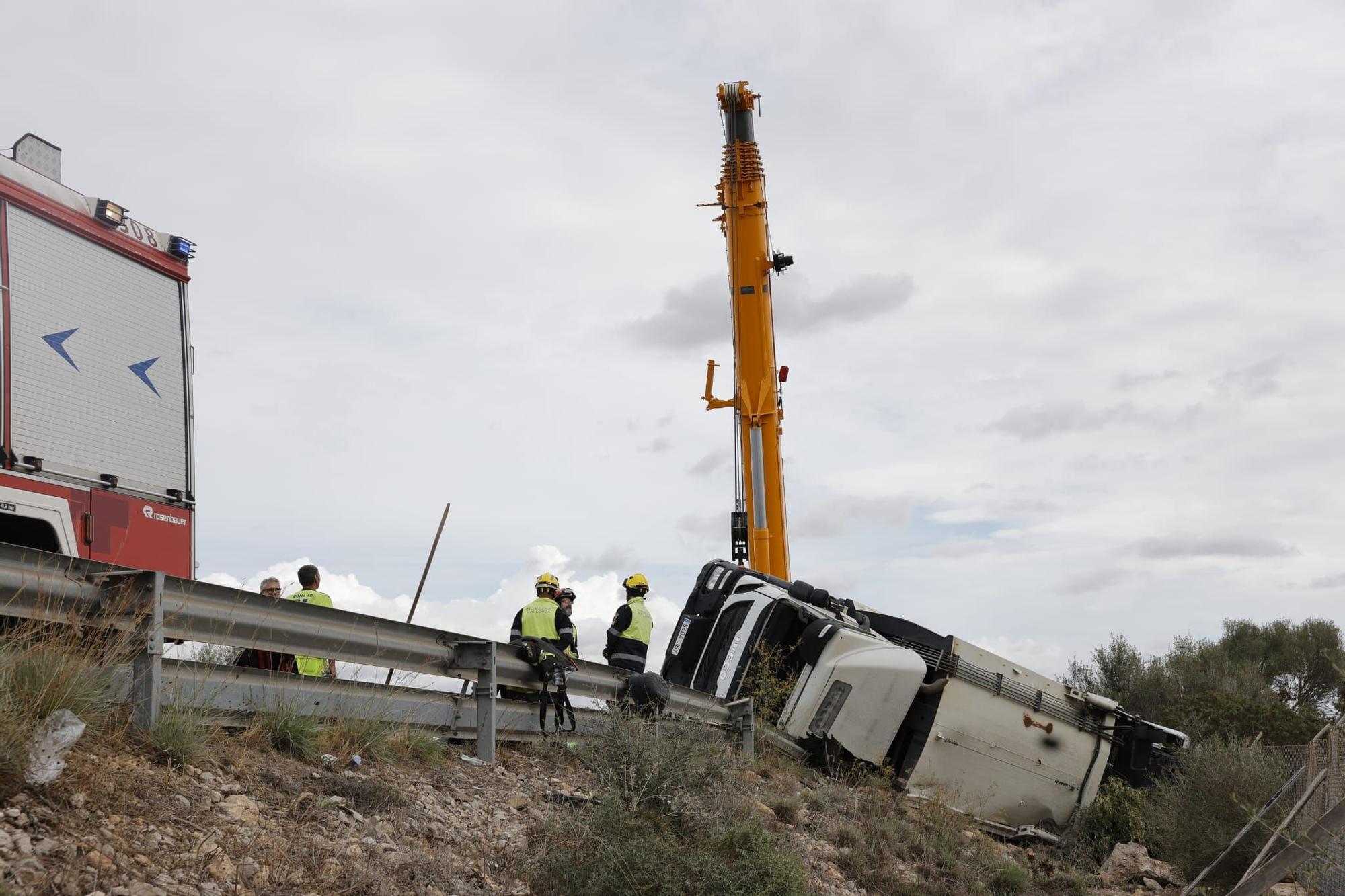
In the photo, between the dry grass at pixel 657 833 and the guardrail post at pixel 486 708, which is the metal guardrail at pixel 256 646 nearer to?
the guardrail post at pixel 486 708

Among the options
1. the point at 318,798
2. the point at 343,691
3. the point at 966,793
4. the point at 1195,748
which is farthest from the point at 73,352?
the point at 1195,748

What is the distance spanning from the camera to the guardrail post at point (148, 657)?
495cm

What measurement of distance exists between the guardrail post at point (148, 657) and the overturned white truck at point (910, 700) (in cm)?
639

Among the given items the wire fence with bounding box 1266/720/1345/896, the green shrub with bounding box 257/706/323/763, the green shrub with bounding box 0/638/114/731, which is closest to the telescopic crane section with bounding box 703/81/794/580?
the wire fence with bounding box 1266/720/1345/896

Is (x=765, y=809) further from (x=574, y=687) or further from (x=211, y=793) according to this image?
(x=211, y=793)

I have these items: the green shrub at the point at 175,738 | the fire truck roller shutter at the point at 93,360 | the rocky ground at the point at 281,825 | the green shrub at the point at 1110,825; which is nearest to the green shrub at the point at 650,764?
the rocky ground at the point at 281,825

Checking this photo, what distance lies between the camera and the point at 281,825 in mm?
4777

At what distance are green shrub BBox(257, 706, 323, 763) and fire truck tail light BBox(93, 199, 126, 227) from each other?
186 inches

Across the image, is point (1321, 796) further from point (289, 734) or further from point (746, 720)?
point (289, 734)

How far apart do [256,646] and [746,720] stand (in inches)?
207

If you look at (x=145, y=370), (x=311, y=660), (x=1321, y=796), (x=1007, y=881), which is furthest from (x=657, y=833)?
(x=1321, y=796)

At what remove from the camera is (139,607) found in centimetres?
503

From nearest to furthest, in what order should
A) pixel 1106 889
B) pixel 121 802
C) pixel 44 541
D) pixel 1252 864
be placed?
1. pixel 121 802
2. pixel 44 541
3. pixel 1252 864
4. pixel 1106 889

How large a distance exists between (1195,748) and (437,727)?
835cm
